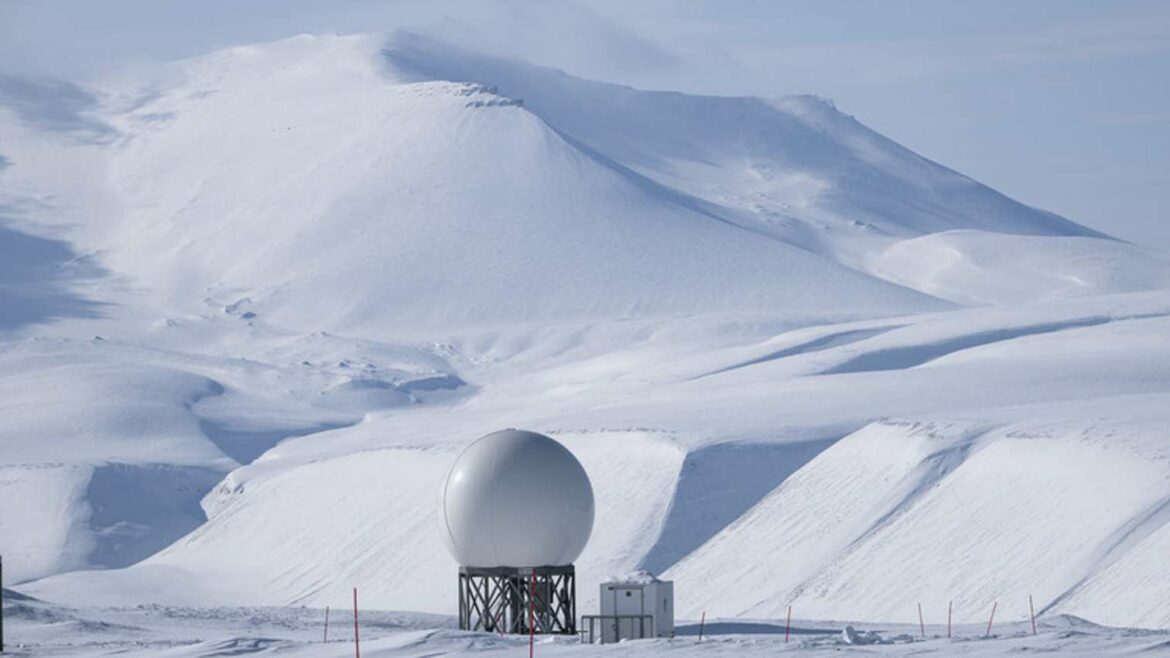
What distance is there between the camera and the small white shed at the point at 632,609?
40375mm

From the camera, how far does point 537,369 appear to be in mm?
131375

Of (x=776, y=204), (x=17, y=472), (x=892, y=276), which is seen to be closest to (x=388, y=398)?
(x=17, y=472)

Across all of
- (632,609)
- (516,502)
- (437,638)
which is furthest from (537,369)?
(437,638)

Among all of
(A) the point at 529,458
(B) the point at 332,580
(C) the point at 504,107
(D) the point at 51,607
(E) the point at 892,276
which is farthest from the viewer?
(C) the point at 504,107

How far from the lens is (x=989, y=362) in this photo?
80.3 meters

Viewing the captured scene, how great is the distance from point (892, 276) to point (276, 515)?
318 ft

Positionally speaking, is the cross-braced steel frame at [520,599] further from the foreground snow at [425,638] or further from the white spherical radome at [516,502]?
the foreground snow at [425,638]

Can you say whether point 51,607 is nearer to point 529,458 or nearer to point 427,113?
point 529,458

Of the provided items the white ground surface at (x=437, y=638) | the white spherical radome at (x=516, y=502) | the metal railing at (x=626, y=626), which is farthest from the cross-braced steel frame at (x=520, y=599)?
the white ground surface at (x=437, y=638)

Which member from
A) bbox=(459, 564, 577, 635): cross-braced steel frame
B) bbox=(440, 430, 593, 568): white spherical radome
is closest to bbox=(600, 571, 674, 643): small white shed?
bbox=(459, 564, 577, 635): cross-braced steel frame

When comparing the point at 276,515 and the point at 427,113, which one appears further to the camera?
the point at 427,113

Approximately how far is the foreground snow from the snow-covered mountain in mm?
6273

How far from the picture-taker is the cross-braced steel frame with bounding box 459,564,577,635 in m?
40.0

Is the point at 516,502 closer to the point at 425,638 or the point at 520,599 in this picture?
the point at 520,599
